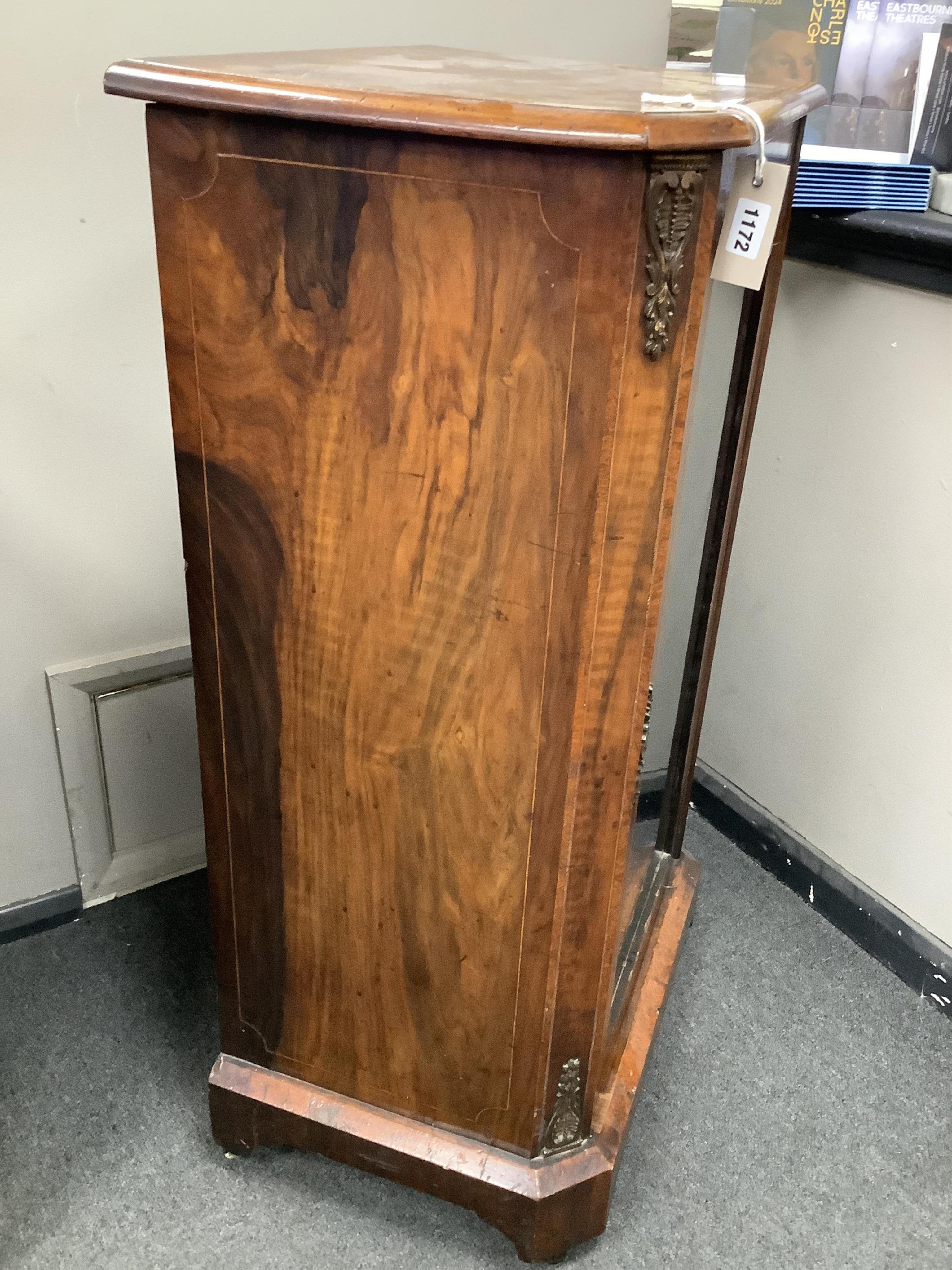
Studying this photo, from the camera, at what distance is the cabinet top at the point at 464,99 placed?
2.25 ft

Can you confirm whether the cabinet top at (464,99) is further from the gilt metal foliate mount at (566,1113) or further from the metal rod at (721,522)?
the gilt metal foliate mount at (566,1113)

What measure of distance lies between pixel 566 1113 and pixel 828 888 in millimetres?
747

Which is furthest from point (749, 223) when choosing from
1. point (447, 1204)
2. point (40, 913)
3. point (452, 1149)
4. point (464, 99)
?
point (40, 913)

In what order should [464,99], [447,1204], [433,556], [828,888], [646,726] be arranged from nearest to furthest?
[464,99], [433,556], [646,726], [447,1204], [828,888]

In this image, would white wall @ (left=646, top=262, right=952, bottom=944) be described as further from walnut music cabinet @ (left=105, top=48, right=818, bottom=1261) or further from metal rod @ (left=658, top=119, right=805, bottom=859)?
walnut music cabinet @ (left=105, top=48, right=818, bottom=1261)

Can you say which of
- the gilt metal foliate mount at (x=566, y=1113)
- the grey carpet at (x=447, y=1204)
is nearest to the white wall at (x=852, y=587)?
the grey carpet at (x=447, y=1204)

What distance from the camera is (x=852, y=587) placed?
154 cm

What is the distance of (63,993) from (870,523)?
132cm

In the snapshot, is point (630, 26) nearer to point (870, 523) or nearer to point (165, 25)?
point (165, 25)

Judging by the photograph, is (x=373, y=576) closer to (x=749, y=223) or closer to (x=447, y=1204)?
(x=749, y=223)

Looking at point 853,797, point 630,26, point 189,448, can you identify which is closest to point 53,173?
point 189,448

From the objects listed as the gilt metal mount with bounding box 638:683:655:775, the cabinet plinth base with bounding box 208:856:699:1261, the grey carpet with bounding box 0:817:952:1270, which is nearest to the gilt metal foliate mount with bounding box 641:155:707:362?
the gilt metal mount with bounding box 638:683:655:775

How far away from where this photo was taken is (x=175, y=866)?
1681 millimetres

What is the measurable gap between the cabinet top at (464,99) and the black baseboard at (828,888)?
0.78 meters
